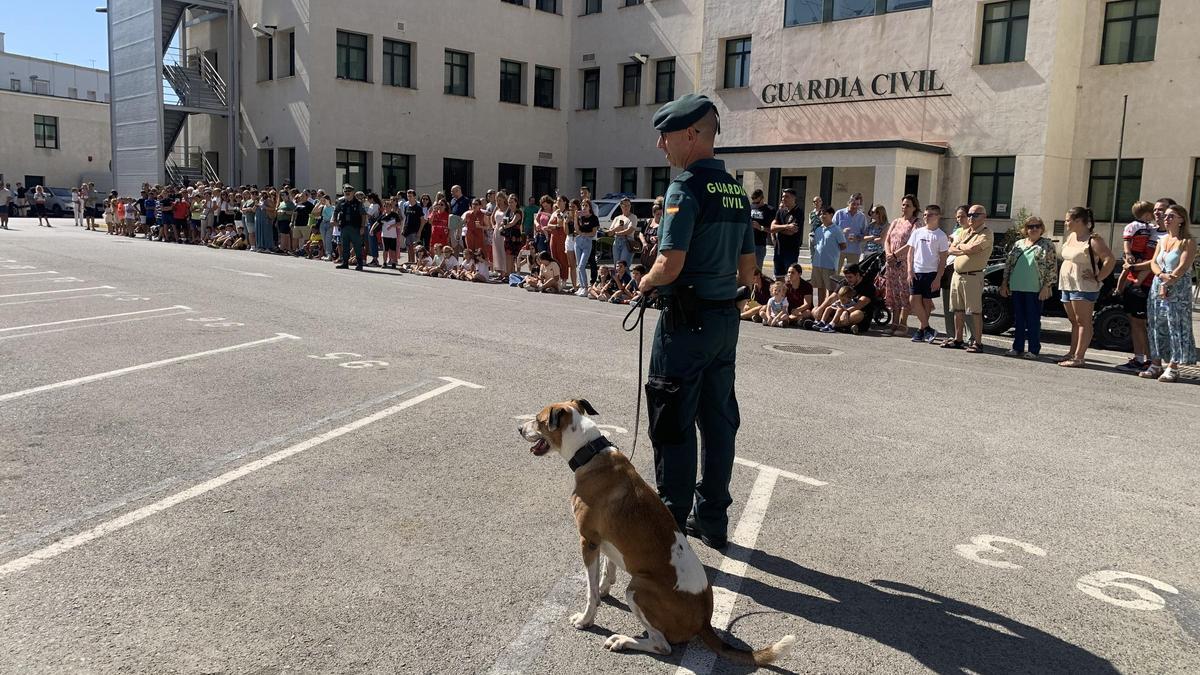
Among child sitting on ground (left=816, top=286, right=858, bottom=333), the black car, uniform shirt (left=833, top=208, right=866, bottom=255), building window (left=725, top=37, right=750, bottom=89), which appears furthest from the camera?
building window (left=725, top=37, right=750, bottom=89)

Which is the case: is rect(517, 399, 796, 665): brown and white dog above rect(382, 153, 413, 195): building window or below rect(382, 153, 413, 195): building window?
below

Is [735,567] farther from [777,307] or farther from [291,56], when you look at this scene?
[291,56]

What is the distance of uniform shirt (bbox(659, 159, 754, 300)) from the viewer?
402 cm

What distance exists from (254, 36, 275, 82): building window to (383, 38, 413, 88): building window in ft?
15.1

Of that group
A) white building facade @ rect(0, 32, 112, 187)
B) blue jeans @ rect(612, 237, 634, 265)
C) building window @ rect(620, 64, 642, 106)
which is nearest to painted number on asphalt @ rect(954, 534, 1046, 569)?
blue jeans @ rect(612, 237, 634, 265)

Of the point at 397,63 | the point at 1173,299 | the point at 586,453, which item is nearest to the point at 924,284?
the point at 1173,299

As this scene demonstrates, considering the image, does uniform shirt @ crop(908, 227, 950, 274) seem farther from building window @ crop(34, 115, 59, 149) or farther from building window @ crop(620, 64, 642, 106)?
building window @ crop(34, 115, 59, 149)

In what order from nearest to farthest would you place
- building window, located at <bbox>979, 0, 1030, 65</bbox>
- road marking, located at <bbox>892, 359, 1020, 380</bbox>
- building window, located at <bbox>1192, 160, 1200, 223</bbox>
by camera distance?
road marking, located at <bbox>892, 359, 1020, 380</bbox> < building window, located at <bbox>1192, 160, 1200, 223</bbox> < building window, located at <bbox>979, 0, 1030, 65</bbox>

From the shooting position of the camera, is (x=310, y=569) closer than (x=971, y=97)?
Yes

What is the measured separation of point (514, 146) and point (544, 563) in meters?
34.8

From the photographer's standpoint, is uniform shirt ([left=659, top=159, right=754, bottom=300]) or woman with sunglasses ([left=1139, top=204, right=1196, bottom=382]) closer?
uniform shirt ([left=659, top=159, right=754, bottom=300])

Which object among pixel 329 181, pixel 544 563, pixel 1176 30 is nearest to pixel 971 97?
pixel 1176 30

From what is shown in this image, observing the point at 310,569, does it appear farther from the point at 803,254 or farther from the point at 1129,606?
the point at 803,254

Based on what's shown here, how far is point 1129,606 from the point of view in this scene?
3996 mm
